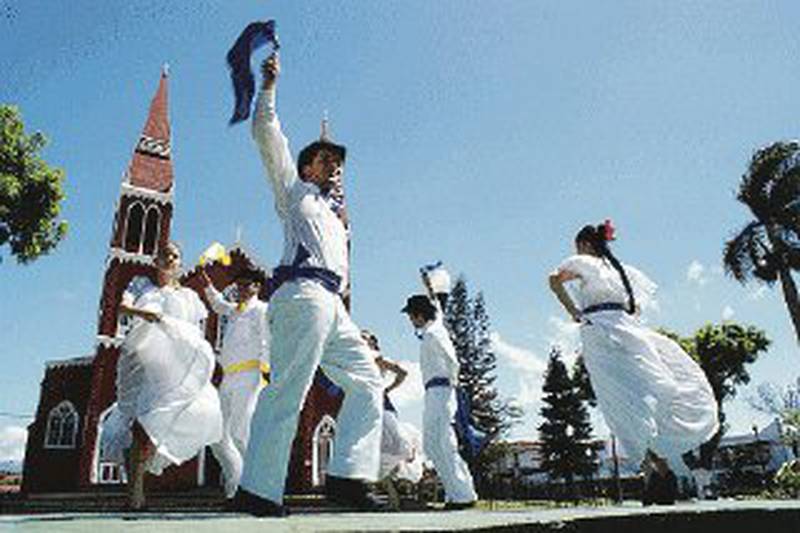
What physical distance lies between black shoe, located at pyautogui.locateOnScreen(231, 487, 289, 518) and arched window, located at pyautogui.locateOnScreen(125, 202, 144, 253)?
1252 inches

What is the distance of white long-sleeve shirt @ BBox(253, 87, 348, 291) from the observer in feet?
12.1

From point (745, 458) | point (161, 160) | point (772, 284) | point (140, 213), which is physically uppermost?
point (161, 160)

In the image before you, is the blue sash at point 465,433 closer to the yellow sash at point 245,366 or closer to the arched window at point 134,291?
the yellow sash at point 245,366

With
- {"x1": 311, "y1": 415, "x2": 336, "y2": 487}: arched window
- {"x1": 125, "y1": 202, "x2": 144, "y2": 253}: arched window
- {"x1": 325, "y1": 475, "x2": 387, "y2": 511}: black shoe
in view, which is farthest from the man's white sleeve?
{"x1": 125, "y1": 202, "x2": 144, "y2": 253}: arched window

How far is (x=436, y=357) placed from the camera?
7344 millimetres

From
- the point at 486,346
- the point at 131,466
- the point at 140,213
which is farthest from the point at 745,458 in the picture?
the point at 131,466

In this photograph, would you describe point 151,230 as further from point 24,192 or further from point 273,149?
point 273,149

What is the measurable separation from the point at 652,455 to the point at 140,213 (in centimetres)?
3248

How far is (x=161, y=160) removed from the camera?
3606cm

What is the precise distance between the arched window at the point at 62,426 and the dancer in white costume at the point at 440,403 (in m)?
27.8

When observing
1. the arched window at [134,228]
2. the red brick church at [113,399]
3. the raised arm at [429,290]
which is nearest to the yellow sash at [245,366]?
the raised arm at [429,290]

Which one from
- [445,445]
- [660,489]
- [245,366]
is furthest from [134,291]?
[660,489]

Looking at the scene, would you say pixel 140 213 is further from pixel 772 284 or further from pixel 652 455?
pixel 652 455

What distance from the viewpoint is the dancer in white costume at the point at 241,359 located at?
6.80 metres
